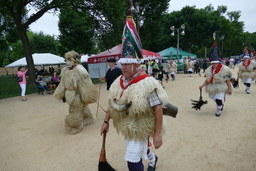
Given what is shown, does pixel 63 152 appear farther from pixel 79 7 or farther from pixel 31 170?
pixel 79 7

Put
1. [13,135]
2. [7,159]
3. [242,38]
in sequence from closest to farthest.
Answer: [7,159], [13,135], [242,38]

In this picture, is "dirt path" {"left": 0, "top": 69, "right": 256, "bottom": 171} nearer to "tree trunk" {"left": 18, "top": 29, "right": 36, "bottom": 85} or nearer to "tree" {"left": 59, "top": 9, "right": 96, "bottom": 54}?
"tree trunk" {"left": 18, "top": 29, "right": 36, "bottom": 85}

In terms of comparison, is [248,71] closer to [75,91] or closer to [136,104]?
[75,91]

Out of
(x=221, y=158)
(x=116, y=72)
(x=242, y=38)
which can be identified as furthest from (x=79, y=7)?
(x=242, y=38)

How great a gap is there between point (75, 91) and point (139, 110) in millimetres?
3066

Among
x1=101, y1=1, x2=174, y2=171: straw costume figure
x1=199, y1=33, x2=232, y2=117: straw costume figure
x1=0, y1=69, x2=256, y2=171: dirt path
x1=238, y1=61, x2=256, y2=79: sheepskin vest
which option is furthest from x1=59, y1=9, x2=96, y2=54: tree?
x1=101, y1=1, x2=174, y2=171: straw costume figure

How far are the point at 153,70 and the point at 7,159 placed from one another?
404 inches

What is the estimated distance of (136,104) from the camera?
2.20 m

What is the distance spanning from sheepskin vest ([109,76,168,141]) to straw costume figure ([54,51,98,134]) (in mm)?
2601

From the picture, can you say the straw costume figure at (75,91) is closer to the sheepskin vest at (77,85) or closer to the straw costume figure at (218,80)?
the sheepskin vest at (77,85)

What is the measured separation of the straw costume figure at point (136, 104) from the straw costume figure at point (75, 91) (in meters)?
2.56

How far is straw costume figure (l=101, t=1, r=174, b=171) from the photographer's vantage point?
223 centimetres

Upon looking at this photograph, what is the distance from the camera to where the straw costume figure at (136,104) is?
223cm

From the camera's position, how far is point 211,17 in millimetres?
32250
